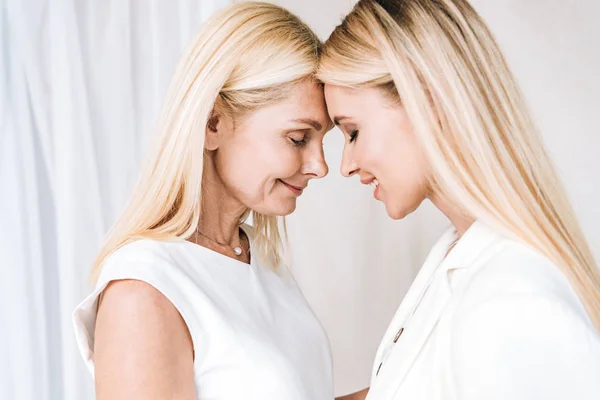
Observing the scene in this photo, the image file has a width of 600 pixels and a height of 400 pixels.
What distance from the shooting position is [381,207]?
90.4 inches

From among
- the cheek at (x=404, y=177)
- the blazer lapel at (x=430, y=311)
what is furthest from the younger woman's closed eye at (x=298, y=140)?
the blazer lapel at (x=430, y=311)

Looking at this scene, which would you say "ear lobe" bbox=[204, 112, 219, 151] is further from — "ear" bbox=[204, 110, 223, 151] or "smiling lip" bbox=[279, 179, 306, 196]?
"smiling lip" bbox=[279, 179, 306, 196]

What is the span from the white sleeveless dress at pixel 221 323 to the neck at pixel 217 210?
0.07 m

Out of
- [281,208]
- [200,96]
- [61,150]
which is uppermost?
[200,96]

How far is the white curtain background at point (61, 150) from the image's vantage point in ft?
4.88

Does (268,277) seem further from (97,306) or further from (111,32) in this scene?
(111,32)

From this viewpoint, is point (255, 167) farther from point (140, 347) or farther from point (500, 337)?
point (500, 337)

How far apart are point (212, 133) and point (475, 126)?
51cm

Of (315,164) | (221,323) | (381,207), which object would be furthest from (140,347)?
(381,207)

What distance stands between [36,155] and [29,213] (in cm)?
12

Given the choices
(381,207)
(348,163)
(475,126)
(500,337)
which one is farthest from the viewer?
(381,207)

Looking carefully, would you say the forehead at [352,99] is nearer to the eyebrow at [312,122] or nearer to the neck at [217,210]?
the eyebrow at [312,122]

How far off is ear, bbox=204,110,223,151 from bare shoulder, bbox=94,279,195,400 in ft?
1.06

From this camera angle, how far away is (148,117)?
5.50 feet
